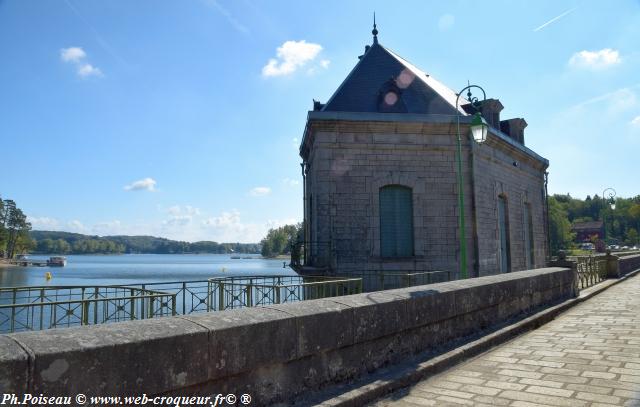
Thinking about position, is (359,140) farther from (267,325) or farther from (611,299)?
(267,325)

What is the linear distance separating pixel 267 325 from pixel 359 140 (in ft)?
39.2

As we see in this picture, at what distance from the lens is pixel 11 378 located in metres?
2.04

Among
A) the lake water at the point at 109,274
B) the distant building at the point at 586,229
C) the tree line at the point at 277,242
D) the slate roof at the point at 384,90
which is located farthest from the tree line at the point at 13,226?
the distant building at the point at 586,229

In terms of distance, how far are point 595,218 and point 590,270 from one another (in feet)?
396

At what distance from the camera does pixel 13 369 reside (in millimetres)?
2051

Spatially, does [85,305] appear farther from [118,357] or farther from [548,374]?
[548,374]

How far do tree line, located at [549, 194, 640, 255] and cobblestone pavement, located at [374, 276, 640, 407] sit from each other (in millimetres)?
35556

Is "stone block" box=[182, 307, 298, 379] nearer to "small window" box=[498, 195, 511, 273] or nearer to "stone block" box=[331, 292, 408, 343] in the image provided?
"stone block" box=[331, 292, 408, 343]

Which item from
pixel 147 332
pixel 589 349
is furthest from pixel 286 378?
pixel 589 349

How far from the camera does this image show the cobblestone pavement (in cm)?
402

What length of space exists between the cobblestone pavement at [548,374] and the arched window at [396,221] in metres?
7.46

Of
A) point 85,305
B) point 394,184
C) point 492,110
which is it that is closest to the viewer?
point 85,305

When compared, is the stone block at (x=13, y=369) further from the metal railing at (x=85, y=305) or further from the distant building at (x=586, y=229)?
the distant building at (x=586, y=229)

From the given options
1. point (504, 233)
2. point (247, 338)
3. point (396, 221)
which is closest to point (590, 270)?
point (504, 233)
